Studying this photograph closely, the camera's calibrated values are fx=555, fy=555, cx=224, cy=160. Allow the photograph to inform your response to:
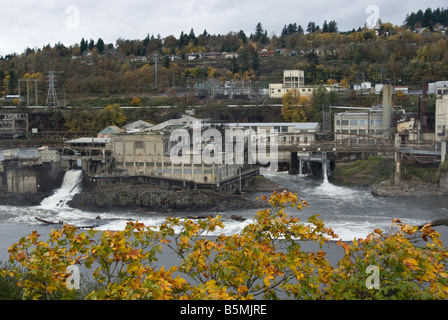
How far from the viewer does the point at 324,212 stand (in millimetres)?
12555

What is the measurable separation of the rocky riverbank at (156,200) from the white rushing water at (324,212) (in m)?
0.37

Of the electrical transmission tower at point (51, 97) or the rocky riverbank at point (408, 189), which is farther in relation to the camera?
the electrical transmission tower at point (51, 97)

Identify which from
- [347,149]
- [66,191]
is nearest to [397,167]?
[347,149]

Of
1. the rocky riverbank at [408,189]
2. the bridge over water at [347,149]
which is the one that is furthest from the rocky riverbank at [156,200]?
the bridge over water at [347,149]

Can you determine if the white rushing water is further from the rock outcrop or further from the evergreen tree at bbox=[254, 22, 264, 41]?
the evergreen tree at bbox=[254, 22, 264, 41]

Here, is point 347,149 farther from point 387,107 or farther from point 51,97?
point 51,97

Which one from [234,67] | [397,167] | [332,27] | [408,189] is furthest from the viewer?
[332,27]

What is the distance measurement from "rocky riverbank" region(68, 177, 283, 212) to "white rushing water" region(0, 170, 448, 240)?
37cm

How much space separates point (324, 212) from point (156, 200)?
409cm

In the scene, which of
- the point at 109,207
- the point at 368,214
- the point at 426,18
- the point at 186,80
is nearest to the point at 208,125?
the point at 109,207

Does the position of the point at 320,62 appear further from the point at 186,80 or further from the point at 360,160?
the point at 360,160

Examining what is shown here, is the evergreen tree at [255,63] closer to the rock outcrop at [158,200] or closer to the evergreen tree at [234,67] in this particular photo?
the evergreen tree at [234,67]

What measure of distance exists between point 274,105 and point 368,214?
15.2 metres

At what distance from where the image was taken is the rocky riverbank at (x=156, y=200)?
44.2ft
